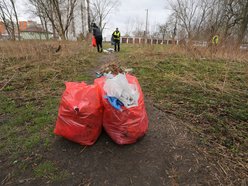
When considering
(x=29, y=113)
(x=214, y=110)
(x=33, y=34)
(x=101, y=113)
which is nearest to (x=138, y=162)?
(x=101, y=113)

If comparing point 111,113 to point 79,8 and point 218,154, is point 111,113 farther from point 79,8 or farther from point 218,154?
point 79,8

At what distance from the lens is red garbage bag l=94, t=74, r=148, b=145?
123 centimetres

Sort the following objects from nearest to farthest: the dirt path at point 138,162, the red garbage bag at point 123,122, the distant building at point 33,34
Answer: the dirt path at point 138,162 → the red garbage bag at point 123,122 → the distant building at point 33,34

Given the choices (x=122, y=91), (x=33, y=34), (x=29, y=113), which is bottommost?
(x=29, y=113)

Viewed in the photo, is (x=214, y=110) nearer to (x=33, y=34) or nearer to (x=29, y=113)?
(x=29, y=113)

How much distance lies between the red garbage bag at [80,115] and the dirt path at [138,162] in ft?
0.45

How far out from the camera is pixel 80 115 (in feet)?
3.92

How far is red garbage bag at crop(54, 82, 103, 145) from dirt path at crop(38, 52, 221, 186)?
0.14 metres

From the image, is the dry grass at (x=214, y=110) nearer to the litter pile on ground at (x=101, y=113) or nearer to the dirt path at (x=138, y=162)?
the dirt path at (x=138, y=162)

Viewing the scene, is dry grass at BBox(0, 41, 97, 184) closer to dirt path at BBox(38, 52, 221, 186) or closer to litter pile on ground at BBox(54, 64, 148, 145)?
dirt path at BBox(38, 52, 221, 186)

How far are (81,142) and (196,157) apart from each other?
108 centimetres

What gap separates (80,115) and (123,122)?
39 cm

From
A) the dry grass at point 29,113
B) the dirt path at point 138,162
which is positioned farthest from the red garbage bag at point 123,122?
the dry grass at point 29,113

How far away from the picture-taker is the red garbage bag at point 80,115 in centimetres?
Answer: 121
